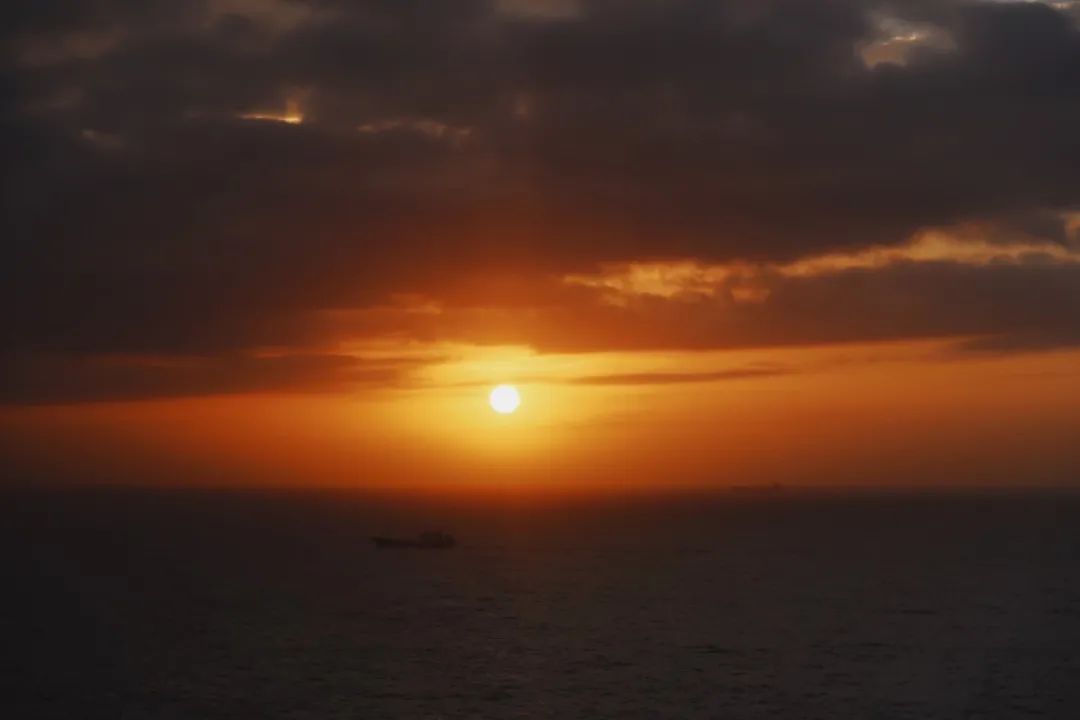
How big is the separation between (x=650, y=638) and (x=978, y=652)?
27.2m

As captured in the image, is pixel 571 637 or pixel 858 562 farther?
pixel 858 562

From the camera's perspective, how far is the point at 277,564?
571 ft

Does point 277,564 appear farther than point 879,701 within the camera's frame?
Yes

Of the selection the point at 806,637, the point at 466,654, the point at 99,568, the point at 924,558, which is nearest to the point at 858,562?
the point at 924,558

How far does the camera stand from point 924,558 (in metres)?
184

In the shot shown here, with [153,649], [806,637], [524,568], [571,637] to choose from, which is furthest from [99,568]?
[806,637]

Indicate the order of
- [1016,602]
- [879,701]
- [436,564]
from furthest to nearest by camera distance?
[436,564] < [1016,602] < [879,701]

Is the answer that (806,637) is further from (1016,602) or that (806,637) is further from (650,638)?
(1016,602)

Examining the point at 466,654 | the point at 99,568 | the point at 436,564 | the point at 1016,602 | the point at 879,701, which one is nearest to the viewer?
the point at 879,701

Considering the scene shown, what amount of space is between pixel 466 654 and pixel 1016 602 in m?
67.8

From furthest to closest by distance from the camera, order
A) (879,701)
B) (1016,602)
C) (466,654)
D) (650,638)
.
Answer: (1016,602)
(650,638)
(466,654)
(879,701)

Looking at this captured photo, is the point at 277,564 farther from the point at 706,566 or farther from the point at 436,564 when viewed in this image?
the point at 706,566

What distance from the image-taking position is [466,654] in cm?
9162

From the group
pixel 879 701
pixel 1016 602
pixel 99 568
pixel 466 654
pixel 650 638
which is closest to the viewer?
pixel 879 701
